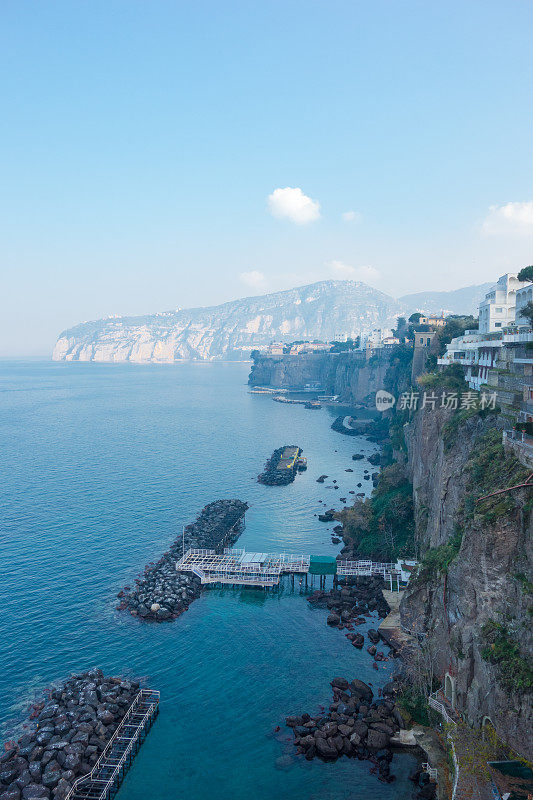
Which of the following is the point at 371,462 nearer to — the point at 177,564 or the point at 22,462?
the point at 177,564

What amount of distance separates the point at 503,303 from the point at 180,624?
1547 inches

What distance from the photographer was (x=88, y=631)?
37562 mm

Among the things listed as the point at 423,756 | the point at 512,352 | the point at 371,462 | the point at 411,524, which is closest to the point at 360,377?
the point at 371,462

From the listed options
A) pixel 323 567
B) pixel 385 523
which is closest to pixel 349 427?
pixel 385 523

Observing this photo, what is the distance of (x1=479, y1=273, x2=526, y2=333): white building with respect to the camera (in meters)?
46.7

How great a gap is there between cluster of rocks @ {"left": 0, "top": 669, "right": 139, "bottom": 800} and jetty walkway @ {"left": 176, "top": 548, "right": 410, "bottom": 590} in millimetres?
14930

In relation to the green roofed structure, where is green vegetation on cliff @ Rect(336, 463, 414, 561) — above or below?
above

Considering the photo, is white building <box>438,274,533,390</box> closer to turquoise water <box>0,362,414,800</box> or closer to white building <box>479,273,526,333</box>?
white building <box>479,273,526,333</box>

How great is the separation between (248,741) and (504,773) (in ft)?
46.6

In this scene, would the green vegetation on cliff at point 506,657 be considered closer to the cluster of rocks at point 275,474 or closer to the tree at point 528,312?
the tree at point 528,312

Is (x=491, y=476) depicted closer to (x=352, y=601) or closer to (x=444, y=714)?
(x=444, y=714)

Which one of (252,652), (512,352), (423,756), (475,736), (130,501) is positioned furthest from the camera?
(130,501)

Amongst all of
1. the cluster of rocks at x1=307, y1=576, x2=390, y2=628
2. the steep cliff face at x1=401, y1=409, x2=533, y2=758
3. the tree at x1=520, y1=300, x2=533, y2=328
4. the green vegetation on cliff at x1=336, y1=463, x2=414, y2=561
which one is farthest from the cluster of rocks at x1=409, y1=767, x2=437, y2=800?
the tree at x1=520, y1=300, x2=533, y2=328

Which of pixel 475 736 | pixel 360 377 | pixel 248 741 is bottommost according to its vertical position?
pixel 248 741
